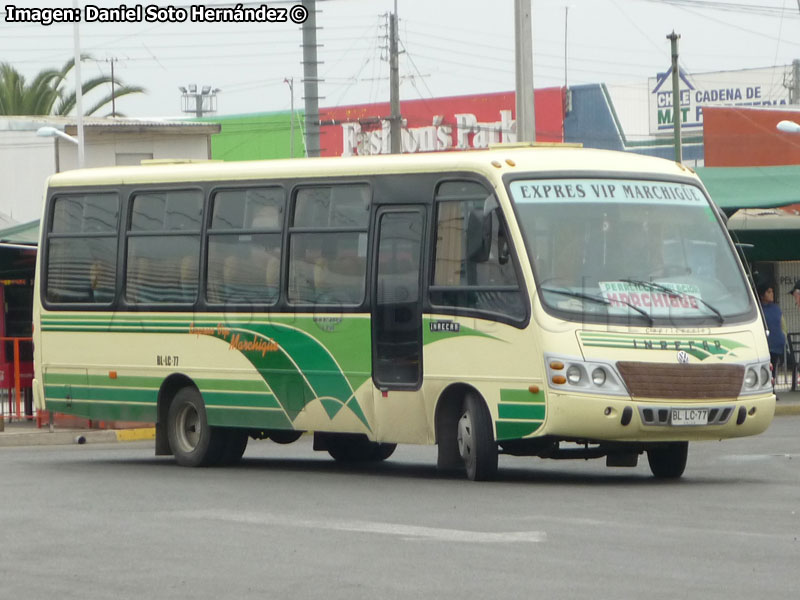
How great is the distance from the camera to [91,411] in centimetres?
1730

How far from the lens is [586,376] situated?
520 inches

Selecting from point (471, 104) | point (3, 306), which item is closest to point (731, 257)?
point (3, 306)

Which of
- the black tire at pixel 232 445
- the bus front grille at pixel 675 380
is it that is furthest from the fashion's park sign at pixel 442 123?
the bus front grille at pixel 675 380

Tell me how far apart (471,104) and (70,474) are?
59719mm

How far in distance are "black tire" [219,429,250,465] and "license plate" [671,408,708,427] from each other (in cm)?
498

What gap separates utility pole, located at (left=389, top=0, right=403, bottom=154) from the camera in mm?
48844

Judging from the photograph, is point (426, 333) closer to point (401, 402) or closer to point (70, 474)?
point (401, 402)

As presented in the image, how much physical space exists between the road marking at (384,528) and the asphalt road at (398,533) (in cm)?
2

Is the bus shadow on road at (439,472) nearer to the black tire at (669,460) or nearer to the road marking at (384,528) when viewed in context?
the black tire at (669,460)

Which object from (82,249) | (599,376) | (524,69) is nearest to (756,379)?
(599,376)

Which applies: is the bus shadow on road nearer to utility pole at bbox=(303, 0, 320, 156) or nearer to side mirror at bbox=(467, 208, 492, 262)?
side mirror at bbox=(467, 208, 492, 262)

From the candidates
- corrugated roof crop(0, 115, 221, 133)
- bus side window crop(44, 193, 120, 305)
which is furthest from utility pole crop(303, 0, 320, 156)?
corrugated roof crop(0, 115, 221, 133)

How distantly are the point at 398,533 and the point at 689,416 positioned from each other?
12.2 feet

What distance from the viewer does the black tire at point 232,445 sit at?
54.4ft
